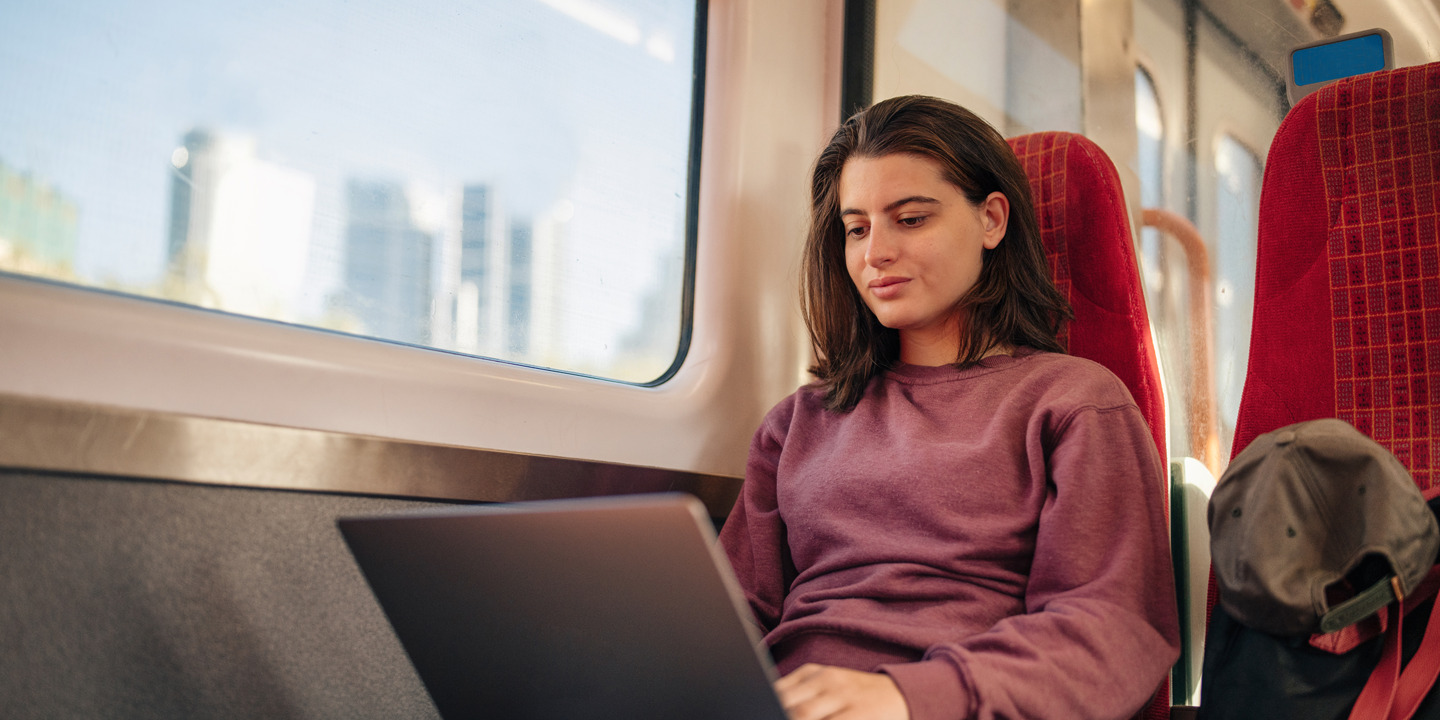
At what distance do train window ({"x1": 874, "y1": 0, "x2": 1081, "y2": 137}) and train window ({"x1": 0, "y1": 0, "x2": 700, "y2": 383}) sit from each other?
0.39m

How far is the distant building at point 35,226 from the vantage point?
35.7 inches

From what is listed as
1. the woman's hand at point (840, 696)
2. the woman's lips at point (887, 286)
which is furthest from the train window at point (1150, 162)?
the woman's hand at point (840, 696)

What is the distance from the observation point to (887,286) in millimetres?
1212

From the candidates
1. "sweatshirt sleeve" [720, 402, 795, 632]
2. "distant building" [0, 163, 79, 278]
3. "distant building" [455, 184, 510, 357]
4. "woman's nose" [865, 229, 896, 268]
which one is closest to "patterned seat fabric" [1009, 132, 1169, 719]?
"woman's nose" [865, 229, 896, 268]

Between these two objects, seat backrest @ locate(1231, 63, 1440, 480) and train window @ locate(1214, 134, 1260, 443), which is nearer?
seat backrest @ locate(1231, 63, 1440, 480)

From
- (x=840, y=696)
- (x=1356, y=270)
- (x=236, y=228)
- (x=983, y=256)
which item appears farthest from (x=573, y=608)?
(x=1356, y=270)

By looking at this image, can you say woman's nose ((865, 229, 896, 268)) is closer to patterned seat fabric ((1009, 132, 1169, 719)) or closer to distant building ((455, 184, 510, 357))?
patterned seat fabric ((1009, 132, 1169, 719))

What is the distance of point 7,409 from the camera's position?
0.83m

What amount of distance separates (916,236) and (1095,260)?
8.7 inches

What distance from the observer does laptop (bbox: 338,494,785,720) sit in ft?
2.20

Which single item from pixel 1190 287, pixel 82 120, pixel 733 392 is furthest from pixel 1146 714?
pixel 82 120

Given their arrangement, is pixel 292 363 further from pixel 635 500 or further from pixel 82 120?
pixel 635 500

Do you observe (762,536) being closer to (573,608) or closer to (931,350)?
(931,350)

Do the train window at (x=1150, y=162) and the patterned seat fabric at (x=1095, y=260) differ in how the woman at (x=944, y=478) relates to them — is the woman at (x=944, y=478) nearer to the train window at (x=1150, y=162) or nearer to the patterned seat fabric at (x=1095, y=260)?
the patterned seat fabric at (x=1095, y=260)
